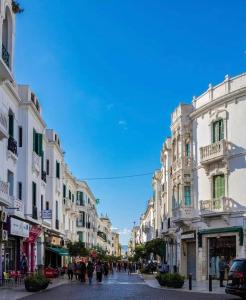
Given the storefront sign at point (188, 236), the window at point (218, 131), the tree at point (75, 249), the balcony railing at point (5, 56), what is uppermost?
the balcony railing at point (5, 56)

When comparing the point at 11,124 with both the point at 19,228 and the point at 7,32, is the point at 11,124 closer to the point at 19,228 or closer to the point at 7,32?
the point at 19,228

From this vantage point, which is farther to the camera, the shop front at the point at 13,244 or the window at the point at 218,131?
the window at the point at 218,131

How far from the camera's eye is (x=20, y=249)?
36.4 metres

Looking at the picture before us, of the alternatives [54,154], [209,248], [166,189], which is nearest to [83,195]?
[166,189]

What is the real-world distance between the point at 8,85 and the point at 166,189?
28972 mm

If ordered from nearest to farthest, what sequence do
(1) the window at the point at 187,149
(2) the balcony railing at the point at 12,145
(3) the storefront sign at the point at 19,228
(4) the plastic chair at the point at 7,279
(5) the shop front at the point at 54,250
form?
(4) the plastic chair at the point at 7,279
(3) the storefront sign at the point at 19,228
(2) the balcony railing at the point at 12,145
(1) the window at the point at 187,149
(5) the shop front at the point at 54,250

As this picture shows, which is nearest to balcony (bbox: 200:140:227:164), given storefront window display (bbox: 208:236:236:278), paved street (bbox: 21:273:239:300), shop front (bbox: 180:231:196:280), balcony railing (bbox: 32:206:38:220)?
storefront window display (bbox: 208:236:236:278)

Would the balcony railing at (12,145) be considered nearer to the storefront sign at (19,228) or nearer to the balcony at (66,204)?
the storefront sign at (19,228)

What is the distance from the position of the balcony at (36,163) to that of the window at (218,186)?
11904 mm

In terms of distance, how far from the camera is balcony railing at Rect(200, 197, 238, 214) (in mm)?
37438

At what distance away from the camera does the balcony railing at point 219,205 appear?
3744 cm

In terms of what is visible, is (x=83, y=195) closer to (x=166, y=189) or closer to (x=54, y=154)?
(x=166, y=189)

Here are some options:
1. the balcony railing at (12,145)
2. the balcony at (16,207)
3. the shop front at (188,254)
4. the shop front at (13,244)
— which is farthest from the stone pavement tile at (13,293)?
the shop front at (188,254)

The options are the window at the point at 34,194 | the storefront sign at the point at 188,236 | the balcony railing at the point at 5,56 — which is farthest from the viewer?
the storefront sign at the point at 188,236
